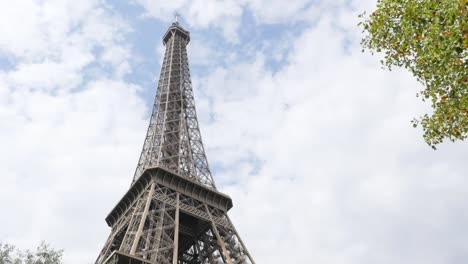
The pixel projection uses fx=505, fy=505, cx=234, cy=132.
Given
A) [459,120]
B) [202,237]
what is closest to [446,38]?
[459,120]

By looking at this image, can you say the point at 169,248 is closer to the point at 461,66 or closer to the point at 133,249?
the point at 133,249

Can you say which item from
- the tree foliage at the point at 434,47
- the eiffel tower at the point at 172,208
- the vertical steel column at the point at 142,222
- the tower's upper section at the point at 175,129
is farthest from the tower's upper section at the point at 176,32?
the tree foliage at the point at 434,47

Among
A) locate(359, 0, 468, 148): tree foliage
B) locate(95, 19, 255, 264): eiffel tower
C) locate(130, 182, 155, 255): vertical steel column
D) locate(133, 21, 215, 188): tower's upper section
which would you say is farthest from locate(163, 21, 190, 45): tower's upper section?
locate(359, 0, 468, 148): tree foliage

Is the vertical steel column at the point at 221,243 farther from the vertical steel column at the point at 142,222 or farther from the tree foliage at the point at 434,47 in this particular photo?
the tree foliage at the point at 434,47

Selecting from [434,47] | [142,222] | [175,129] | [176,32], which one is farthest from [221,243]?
[176,32]

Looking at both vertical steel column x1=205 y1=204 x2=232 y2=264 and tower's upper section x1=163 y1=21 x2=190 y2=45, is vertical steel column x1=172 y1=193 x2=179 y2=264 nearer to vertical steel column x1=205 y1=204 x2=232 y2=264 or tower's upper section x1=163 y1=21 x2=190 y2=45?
vertical steel column x1=205 y1=204 x2=232 y2=264

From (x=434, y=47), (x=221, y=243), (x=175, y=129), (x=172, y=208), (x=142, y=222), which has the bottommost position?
(x=434, y=47)

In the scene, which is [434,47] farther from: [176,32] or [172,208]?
[176,32]
